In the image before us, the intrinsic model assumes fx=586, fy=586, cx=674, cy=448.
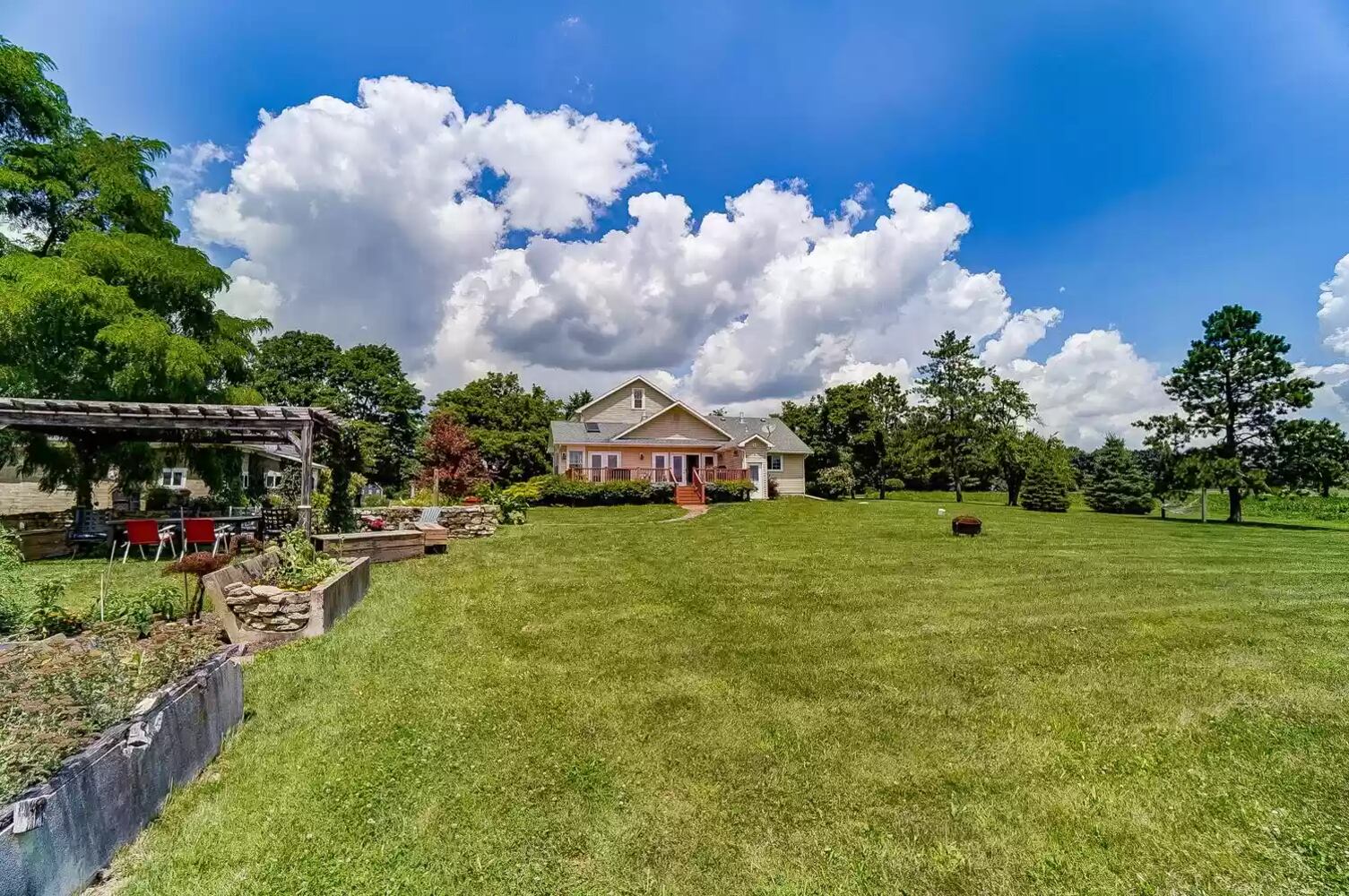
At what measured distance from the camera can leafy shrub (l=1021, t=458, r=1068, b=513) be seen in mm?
29641

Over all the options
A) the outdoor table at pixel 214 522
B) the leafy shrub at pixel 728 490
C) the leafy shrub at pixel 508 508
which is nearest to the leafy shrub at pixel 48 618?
the outdoor table at pixel 214 522

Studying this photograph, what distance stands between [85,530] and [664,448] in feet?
68.9

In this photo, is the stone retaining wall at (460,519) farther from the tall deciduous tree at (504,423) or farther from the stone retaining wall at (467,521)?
the tall deciduous tree at (504,423)

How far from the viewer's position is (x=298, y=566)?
7.44 metres

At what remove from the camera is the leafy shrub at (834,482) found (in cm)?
3312

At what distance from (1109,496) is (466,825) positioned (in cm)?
3742

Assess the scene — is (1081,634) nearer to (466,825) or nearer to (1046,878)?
(1046,878)

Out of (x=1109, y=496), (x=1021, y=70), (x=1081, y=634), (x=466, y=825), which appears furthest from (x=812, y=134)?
(x=1109, y=496)

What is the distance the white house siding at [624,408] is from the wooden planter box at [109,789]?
Answer: 27.7 meters

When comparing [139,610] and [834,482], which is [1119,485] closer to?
[834,482]

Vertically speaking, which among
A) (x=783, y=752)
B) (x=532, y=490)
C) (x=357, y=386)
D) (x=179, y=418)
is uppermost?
(x=357, y=386)

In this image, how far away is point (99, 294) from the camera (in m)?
11.9

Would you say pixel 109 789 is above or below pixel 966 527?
below

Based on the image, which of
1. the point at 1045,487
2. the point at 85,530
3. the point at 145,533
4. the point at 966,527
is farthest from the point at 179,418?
the point at 1045,487
